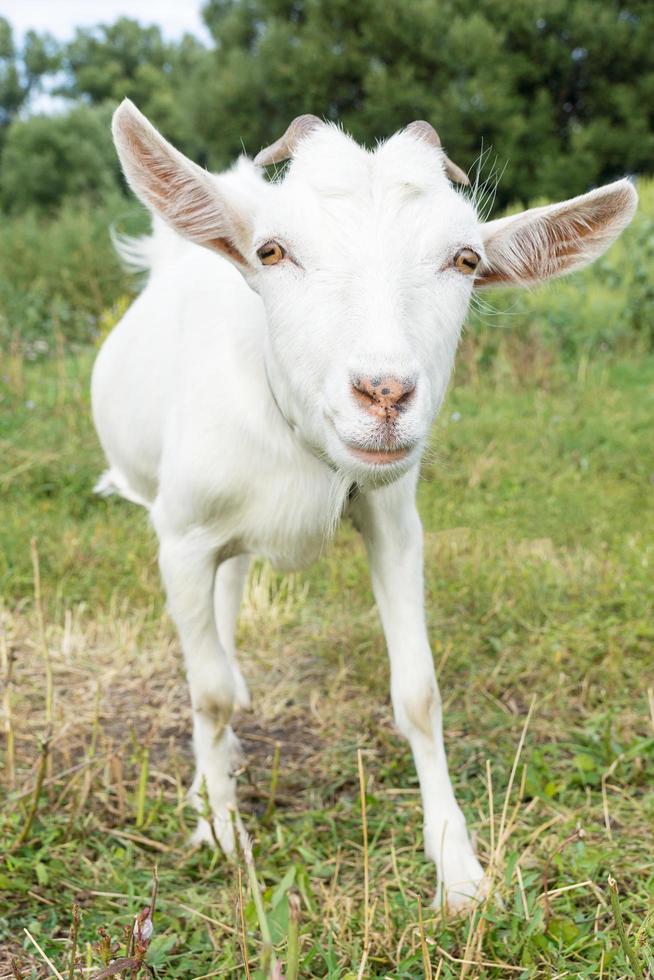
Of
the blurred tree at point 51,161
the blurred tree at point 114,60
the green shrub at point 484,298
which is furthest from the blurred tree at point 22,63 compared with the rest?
the green shrub at point 484,298

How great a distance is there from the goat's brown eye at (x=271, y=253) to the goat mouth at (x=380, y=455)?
493mm

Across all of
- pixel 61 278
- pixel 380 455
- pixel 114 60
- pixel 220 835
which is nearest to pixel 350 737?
pixel 220 835

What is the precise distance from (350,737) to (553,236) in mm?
1769

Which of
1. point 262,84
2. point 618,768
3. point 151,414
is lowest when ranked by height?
point 618,768

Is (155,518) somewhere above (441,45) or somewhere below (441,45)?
below

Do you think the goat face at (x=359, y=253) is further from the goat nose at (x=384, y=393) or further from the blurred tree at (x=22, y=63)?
the blurred tree at (x=22, y=63)

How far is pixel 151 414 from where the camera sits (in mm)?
3311

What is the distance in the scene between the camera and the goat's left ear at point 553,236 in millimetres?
2412

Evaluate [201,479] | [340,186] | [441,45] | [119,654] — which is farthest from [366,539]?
[441,45]

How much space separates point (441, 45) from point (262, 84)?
3420 millimetres

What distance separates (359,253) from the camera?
2.09m

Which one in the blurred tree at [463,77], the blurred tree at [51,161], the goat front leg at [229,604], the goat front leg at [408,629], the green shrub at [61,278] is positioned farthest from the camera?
the blurred tree at [51,161]

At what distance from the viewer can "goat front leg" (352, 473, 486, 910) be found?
8.77 feet

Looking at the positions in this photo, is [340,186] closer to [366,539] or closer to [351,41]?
[366,539]
